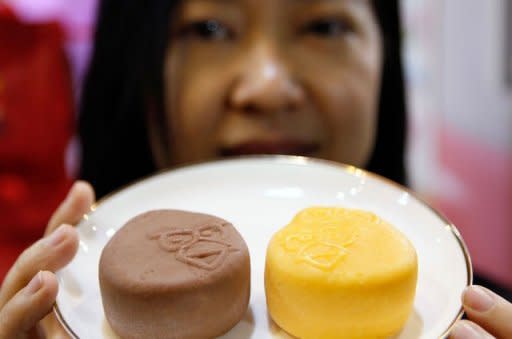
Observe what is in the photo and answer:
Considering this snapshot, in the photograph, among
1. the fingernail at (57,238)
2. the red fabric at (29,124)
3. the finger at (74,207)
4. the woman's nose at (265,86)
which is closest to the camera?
the fingernail at (57,238)

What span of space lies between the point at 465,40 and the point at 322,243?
6.75ft

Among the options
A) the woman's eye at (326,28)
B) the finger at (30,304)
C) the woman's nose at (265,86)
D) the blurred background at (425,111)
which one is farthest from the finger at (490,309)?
the blurred background at (425,111)

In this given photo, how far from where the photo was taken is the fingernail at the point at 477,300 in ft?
2.09

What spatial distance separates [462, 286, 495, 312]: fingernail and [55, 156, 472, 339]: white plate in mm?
19

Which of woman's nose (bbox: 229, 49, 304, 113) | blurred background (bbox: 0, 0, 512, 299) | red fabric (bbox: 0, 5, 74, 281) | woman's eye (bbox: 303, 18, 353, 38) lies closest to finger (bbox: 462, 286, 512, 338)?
woman's nose (bbox: 229, 49, 304, 113)

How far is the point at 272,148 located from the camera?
1.28 metres

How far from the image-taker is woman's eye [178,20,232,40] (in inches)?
48.0

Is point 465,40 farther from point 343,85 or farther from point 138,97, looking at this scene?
point 138,97

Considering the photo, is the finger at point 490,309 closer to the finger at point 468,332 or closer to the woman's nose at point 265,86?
the finger at point 468,332

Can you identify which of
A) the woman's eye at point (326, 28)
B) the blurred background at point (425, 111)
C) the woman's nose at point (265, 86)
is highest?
the woman's eye at point (326, 28)

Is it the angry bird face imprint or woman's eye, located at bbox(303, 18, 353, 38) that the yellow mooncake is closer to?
the angry bird face imprint

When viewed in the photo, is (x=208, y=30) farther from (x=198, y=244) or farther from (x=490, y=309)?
(x=490, y=309)

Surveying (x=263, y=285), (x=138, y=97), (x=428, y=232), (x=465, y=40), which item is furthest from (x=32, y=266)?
(x=465, y=40)

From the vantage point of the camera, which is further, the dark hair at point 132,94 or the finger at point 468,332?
the dark hair at point 132,94
